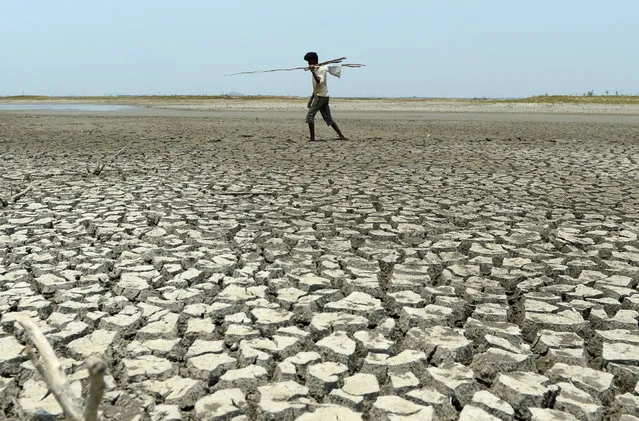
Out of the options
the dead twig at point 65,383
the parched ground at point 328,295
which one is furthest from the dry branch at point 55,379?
the parched ground at point 328,295

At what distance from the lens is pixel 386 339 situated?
6.96 ft

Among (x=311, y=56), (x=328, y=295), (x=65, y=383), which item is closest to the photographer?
(x=65, y=383)

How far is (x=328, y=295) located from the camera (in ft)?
8.34

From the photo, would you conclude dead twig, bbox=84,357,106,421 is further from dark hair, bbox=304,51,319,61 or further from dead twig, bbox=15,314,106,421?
dark hair, bbox=304,51,319,61

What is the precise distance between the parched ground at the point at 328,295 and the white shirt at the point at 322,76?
318cm

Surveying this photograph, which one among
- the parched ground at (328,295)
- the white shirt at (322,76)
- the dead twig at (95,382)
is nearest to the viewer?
the dead twig at (95,382)

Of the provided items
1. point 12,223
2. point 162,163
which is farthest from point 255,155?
point 12,223

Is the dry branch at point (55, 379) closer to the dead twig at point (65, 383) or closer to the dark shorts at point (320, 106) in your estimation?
the dead twig at point (65, 383)

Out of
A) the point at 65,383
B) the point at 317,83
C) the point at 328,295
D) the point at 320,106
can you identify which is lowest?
the point at 328,295

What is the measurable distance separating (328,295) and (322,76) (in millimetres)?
6265

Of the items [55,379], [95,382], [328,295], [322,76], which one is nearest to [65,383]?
[55,379]

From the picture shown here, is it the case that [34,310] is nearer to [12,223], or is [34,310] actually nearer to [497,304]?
[12,223]

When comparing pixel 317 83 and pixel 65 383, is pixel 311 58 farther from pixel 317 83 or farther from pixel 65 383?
pixel 65 383

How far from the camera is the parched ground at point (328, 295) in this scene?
68.9 inches
